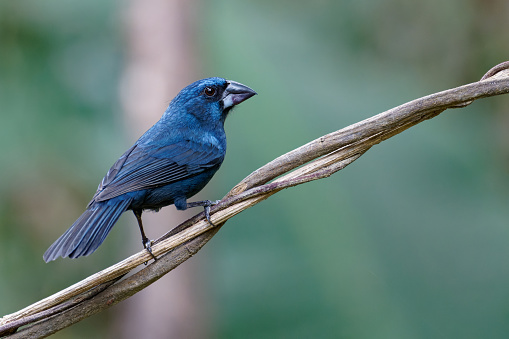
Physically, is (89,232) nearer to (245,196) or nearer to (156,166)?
(156,166)

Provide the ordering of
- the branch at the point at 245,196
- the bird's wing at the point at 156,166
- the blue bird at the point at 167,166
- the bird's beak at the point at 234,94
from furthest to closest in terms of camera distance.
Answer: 1. the bird's beak at the point at 234,94
2. the bird's wing at the point at 156,166
3. the blue bird at the point at 167,166
4. the branch at the point at 245,196

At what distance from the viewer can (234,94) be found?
11.0ft

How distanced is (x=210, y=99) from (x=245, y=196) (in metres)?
1.45

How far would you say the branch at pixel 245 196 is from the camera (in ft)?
6.45

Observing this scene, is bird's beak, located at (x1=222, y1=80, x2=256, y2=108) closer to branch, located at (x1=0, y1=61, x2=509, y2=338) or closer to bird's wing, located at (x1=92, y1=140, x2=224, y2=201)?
bird's wing, located at (x1=92, y1=140, x2=224, y2=201)

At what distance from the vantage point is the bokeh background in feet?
11.0

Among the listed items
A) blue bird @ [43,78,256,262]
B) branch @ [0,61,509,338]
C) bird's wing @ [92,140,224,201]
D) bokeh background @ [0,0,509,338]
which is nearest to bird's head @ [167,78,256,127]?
blue bird @ [43,78,256,262]

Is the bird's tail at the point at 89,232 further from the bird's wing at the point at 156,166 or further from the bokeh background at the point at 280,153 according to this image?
the bokeh background at the point at 280,153

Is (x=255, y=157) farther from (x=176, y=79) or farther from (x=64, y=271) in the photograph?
(x=64, y=271)

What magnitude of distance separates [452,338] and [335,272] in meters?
0.66

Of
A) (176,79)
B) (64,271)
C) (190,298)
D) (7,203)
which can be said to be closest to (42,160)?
(7,203)

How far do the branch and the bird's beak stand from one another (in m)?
1.27

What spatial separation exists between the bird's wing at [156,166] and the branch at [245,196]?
78 cm

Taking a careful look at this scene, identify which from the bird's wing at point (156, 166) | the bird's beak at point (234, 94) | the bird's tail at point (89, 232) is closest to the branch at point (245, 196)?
the bird's tail at point (89, 232)
